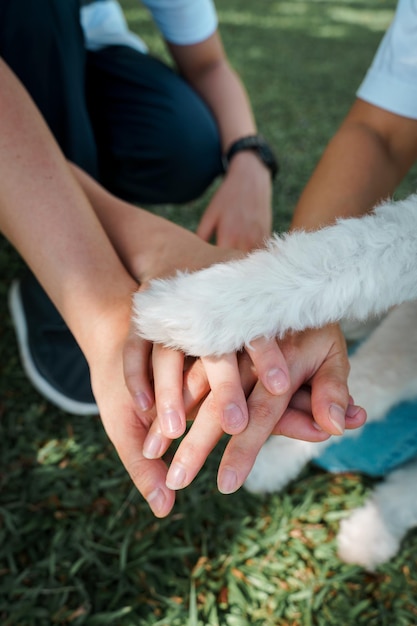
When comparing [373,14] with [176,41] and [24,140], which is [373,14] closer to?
[176,41]

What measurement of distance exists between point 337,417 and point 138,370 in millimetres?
268

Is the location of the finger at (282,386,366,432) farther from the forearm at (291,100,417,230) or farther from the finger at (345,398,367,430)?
the forearm at (291,100,417,230)

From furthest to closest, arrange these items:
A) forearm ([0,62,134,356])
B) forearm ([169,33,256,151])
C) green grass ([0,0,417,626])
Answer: forearm ([169,33,256,151])
green grass ([0,0,417,626])
forearm ([0,62,134,356])

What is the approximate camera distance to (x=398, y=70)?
1029 millimetres

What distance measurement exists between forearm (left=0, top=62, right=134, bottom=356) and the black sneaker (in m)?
0.45

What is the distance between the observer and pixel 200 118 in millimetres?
1633

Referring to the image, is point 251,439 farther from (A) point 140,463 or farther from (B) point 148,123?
(B) point 148,123

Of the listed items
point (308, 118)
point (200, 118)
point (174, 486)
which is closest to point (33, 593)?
point (174, 486)

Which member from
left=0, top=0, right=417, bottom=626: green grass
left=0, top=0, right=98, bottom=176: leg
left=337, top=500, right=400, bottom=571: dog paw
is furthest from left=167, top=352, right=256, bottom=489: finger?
left=0, top=0, right=98, bottom=176: leg

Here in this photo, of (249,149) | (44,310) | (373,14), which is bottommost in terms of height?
Result: (373,14)

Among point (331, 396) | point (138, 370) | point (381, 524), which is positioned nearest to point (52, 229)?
point (138, 370)

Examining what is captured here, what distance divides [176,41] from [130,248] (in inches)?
35.0

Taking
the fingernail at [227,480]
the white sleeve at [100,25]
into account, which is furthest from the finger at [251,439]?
the white sleeve at [100,25]

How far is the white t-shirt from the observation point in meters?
1.55
